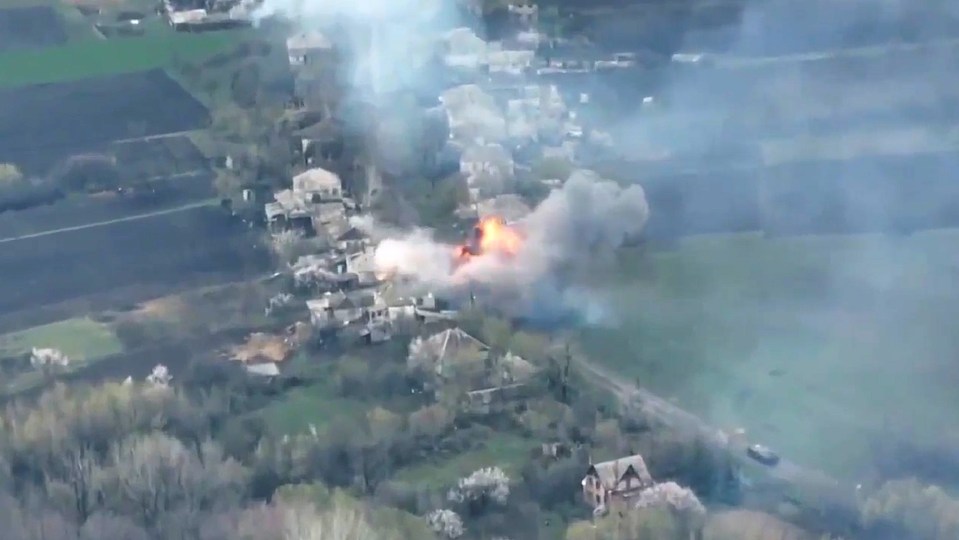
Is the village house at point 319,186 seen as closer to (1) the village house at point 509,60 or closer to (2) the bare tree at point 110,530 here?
(1) the village house at point 509,60

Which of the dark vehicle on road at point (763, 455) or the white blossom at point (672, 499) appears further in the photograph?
the dark vehicle on road at point (763, 455)

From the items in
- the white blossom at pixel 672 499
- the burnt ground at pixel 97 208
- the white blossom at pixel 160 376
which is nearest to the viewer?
the white blossom at pixel 672 499

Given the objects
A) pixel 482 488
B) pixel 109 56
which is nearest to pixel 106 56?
pixel 109 56

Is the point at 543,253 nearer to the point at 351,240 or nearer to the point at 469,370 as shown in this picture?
the point at 351,240

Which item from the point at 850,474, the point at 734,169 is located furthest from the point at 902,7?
the point at 850,474

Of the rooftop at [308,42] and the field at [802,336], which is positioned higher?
the rooftop at [308,42]

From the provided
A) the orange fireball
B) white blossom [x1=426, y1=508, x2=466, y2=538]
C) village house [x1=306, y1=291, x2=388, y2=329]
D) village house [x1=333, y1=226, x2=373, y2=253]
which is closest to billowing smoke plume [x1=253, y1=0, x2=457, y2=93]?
village house [x1=333, y1=226, x2=373, y2=253]

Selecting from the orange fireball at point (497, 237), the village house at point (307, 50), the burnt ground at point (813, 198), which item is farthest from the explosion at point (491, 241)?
the village house at point (307, 50)
